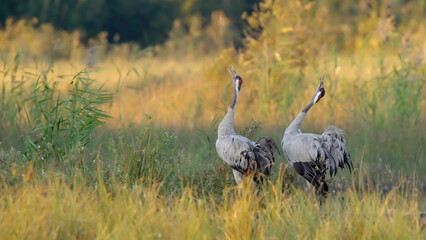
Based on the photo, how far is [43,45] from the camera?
707 inches

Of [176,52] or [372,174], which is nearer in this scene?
[372,174]

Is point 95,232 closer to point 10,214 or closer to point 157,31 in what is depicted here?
point 10,214

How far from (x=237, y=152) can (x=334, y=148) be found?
0.91 metres

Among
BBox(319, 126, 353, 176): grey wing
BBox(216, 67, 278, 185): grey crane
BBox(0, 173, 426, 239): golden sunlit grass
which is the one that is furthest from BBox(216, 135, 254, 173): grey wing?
BBox(0, 173, 426, 239): golden sunlit grass

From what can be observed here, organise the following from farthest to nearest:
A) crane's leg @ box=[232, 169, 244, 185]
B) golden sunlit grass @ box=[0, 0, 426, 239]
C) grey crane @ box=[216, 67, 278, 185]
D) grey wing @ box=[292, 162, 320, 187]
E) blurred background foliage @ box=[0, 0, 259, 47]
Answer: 1. blurred background foliage @ box=[0, 0, 259, 47]
2. crane's leg @ box=[232, 169, 244, 185]
3. grey wing @ box=[292, 162, 320, 187]
4. grey crane @ box=[216, 67, 278, 185]
5. golden sunlit grass @ box=[0, 0, 426, 239]

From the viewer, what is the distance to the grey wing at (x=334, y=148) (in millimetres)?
6270

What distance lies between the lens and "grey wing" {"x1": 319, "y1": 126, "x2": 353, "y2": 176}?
627 centimetres

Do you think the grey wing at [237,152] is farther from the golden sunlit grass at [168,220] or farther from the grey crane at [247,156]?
the golden sunlit grass at [168,220]

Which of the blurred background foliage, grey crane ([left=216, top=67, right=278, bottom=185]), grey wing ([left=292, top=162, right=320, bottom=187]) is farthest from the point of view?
the blurred background foliage

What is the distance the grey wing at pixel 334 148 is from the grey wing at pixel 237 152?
657mm

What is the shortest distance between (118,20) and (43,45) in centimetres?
596

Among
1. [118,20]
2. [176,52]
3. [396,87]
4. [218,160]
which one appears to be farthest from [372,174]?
[118,20]

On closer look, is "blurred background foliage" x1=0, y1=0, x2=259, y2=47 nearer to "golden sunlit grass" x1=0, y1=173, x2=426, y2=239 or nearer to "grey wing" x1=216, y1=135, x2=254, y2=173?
"grey wing" x1=216, y1=135, x2=254, y2=173

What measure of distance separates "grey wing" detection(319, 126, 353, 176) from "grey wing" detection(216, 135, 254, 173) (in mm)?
657
